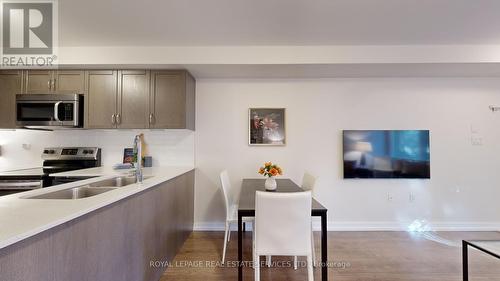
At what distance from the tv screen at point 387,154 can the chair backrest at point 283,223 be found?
1.89 meters

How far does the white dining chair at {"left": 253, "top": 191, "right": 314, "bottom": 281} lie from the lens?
1709mm

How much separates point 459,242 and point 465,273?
61.8 inches

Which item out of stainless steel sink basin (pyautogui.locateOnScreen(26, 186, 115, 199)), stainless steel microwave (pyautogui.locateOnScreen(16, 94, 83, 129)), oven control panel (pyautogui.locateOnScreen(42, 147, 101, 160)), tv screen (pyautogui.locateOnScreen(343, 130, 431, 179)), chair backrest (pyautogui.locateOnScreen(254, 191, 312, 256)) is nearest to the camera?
stainless steel sink basin (pyautogui.locateOnScreen(26, 186, 115, 199))

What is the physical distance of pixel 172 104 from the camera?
297 centimetres

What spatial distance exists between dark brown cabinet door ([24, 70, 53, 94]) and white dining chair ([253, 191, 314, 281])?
10.2ft

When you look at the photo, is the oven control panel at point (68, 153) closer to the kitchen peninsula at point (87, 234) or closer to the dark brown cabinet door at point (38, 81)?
the dark brown cabinet door at point (38, 81)

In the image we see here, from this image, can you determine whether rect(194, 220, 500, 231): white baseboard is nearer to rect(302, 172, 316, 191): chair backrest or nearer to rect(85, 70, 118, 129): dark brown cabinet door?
rect(302, 172, 316, 191): chair backrest

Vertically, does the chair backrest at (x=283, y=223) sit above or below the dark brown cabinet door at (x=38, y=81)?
below

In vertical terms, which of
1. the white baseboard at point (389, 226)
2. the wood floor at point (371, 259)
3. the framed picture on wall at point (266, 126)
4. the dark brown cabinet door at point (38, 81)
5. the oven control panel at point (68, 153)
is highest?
Result: the dark brown cabinet door at point (38, 81)

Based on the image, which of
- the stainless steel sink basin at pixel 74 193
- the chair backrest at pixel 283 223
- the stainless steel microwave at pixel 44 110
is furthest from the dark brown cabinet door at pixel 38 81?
the chair backrest at pixel 283 223

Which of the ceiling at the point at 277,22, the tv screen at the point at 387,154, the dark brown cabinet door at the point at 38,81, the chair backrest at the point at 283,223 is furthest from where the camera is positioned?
the tv screen at the point at 387,154

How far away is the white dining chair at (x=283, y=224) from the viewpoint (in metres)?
1.71

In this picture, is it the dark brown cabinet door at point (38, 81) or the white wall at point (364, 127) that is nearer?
the dark brown cabinet door at point (38, 81)

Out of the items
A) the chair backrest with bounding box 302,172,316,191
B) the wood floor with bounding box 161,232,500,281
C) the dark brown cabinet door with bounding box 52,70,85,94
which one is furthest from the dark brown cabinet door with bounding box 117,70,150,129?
the chair backrest with bounding box 302,172,316,191
